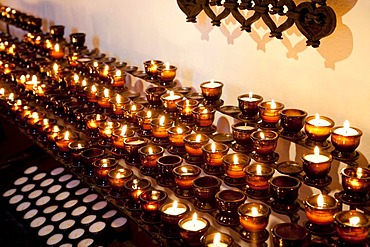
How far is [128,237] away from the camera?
221cm

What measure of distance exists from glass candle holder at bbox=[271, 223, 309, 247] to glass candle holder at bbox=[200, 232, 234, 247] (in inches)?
7.6

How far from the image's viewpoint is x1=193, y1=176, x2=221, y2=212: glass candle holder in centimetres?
160

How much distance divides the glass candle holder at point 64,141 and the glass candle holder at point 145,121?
15.1 inches

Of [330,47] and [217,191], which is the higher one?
[330,47]

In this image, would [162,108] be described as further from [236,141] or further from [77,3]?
[77,3]

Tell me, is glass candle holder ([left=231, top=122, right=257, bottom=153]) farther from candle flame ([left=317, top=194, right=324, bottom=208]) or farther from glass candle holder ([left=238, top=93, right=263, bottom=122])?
candle flame ([left=317, top=194, right=324, bottom=208])

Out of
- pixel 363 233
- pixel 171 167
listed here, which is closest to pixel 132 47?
pixel 171 167

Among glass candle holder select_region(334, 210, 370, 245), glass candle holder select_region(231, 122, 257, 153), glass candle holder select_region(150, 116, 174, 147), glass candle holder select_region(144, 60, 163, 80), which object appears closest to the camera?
glass candle holder select_region(334, 210, 370, 245)

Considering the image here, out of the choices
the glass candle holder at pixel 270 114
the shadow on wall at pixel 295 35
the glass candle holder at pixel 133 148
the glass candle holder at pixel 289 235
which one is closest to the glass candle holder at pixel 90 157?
the glass candle holder at pixel 133 148

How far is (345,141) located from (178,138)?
0.61 m

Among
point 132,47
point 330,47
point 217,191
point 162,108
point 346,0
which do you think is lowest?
point 217,191

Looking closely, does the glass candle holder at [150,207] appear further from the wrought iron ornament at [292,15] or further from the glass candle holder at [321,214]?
the wrought iron ornament at [292,15]

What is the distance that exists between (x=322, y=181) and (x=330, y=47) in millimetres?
403

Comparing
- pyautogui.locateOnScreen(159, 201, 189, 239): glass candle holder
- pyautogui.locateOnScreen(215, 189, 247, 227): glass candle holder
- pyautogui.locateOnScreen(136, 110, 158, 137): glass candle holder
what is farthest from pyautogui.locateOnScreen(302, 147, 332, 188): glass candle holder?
pyautogui.locateOnScreen(136, 110, 158, 137): glass candle holder
